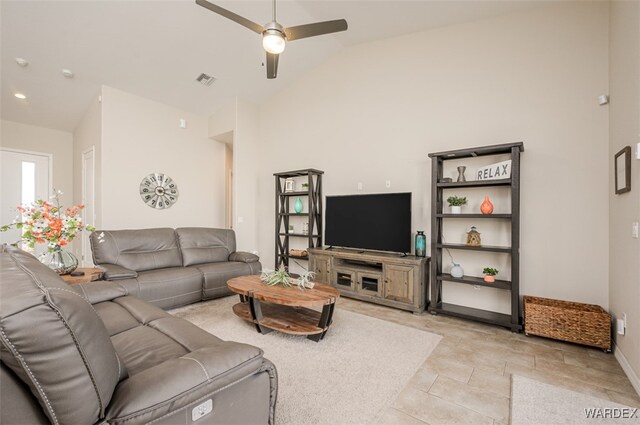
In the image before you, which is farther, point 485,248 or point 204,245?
point 204,245

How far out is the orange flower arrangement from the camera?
2.40 meters

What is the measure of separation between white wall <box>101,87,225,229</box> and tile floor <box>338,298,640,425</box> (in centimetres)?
468

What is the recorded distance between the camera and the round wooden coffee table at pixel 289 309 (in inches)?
102

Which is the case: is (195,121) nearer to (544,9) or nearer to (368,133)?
(368,133)

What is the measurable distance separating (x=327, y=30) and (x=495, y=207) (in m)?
2.72

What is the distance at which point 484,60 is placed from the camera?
3.55 meters

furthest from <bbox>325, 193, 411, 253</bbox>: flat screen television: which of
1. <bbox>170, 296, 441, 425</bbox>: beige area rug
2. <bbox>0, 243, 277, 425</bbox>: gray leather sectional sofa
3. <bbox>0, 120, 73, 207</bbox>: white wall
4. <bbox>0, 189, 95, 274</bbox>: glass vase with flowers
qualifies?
<bbox>0, 120, 73, 207</bbox>: white wall

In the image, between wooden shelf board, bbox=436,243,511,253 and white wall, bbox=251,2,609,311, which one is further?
wooden shelf board, bbox=436,243,511,253

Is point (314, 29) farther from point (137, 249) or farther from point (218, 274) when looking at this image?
point (137, 249)

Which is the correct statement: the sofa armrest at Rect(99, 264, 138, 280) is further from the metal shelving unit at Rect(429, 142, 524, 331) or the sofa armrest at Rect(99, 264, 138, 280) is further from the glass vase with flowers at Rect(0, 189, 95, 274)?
the metal shelving unit at Rect(429, 142, 524, 331)

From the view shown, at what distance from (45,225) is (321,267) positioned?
3.18 meters

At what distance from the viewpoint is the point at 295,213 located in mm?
5094

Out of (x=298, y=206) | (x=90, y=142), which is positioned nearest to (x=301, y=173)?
(x=298, y=206)

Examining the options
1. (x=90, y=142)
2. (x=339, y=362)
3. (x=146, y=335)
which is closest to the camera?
(x=146, y=335)
